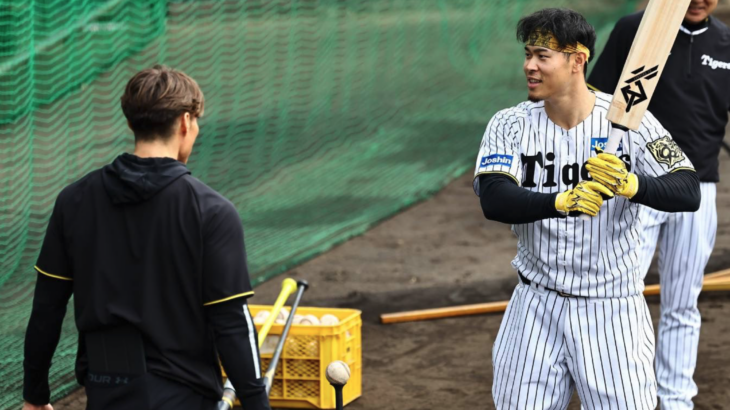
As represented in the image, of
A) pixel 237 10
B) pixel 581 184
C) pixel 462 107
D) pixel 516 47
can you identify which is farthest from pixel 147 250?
pixel 516 47

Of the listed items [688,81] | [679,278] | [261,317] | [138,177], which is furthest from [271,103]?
[138,177]

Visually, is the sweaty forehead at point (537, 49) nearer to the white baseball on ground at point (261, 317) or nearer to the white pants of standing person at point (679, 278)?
the white pants of standing person at point (679, 278)

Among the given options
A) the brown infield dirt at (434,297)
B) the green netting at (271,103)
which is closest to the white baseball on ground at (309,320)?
the brown infield dirt at (434,297)

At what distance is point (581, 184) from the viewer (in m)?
3.39

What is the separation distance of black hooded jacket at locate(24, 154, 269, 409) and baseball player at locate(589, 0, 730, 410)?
2.77 m

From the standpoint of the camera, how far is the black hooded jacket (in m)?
2.98

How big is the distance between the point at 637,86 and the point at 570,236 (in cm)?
Answer: 53

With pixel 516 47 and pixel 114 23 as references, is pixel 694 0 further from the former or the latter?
pixel 516 47

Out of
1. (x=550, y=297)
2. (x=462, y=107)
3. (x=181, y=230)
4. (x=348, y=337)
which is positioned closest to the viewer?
(x=181, y=230)

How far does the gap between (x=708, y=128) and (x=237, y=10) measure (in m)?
3.59

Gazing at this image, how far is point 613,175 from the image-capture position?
3.37 meters

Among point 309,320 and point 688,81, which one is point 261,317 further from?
point 688,81

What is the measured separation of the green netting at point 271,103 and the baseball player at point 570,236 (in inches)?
112

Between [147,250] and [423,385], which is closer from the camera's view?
[147,250]
